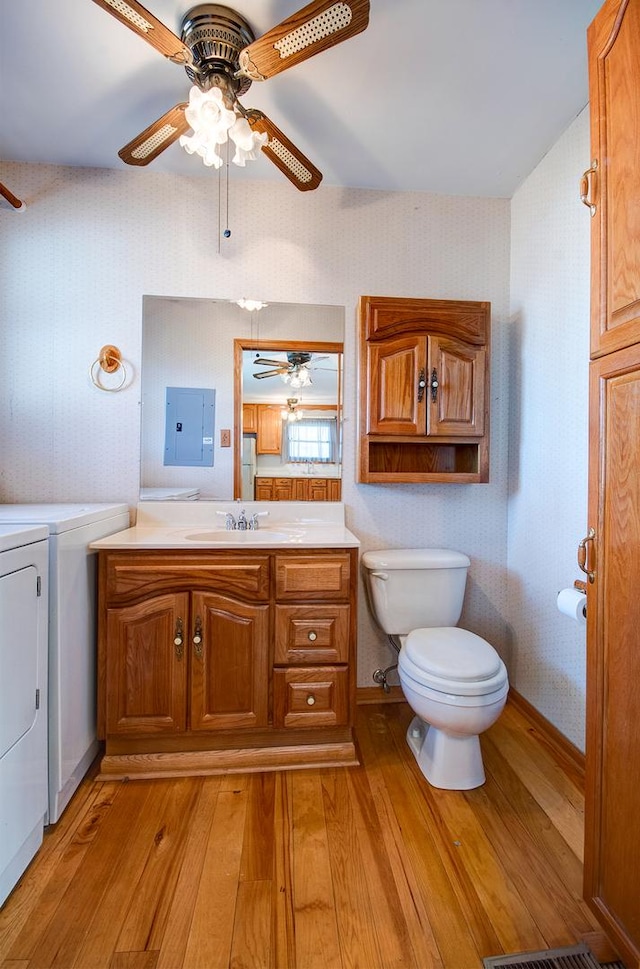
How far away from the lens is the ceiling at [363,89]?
4.21 ft

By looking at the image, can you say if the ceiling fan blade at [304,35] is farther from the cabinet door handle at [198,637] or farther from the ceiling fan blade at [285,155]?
the cabinet door handle at [198,637]

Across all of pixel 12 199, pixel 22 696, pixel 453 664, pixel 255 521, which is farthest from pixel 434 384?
pixel 12 199

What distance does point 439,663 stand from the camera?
1.47 meters

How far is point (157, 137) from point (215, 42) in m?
0.33

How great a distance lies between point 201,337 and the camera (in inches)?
79.0

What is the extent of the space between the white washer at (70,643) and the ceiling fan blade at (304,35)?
1491mm

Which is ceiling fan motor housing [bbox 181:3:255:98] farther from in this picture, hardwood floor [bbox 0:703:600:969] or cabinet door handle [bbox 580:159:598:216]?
hardwood floor [bbox 0:703:600:969]

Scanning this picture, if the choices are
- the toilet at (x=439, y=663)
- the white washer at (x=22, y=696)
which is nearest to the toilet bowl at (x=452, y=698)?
the toilet at (x=439, y=663)

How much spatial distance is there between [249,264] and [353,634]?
1786mm

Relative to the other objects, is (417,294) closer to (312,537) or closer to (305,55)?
(305,55)

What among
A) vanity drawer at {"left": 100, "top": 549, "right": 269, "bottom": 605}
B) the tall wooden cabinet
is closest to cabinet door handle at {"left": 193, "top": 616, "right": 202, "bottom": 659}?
vanity drawer at {"left": 100, "top": 549, "right": 269, "bottom": 605}

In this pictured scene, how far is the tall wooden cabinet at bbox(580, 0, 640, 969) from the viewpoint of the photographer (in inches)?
34.9

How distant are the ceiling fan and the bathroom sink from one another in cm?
136

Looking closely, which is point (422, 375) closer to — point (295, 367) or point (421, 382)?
point (421, 382)
